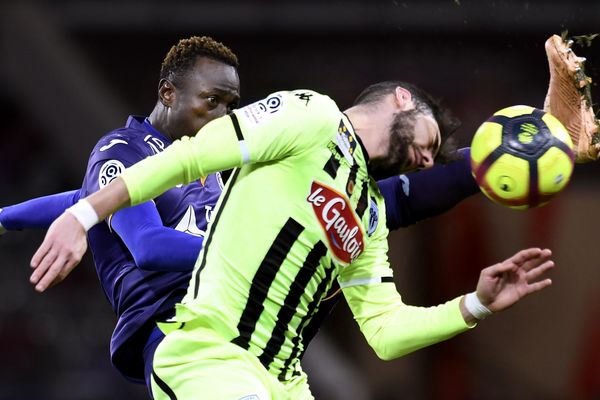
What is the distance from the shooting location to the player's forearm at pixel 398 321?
10.9ft

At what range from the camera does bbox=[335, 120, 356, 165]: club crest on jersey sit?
3033 millimetres

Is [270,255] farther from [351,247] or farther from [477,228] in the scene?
[477,228]

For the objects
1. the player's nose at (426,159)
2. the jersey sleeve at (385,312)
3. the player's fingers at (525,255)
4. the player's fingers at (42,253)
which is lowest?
the jersey sleeve at (385,312)

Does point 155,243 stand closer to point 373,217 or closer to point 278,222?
point 278,222

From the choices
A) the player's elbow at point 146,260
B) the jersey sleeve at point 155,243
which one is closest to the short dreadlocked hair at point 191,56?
the jersey sleeve at point 155,243

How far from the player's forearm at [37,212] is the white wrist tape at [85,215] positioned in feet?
4.55

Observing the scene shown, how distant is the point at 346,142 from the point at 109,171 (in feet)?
3.26

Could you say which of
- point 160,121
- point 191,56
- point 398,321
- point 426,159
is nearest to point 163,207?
point 160,121

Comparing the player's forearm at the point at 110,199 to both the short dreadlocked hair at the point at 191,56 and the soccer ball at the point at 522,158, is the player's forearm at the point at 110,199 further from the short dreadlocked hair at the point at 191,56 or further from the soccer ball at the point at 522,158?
the short dreadlocked hair at the point at 191,56

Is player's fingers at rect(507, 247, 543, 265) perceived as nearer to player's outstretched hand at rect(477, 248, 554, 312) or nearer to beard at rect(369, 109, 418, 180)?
player's outstretched hand at rect(477, 248, 554, 312)

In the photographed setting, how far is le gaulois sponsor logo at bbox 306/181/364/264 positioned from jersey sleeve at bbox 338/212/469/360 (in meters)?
0.25

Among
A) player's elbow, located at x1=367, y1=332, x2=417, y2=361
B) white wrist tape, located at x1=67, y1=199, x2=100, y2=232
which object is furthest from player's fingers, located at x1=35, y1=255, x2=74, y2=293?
player's elbow, located at x1=367, y1=332, x2=417, y2=361

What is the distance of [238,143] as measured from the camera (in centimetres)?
281

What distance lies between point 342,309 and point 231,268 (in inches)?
209
